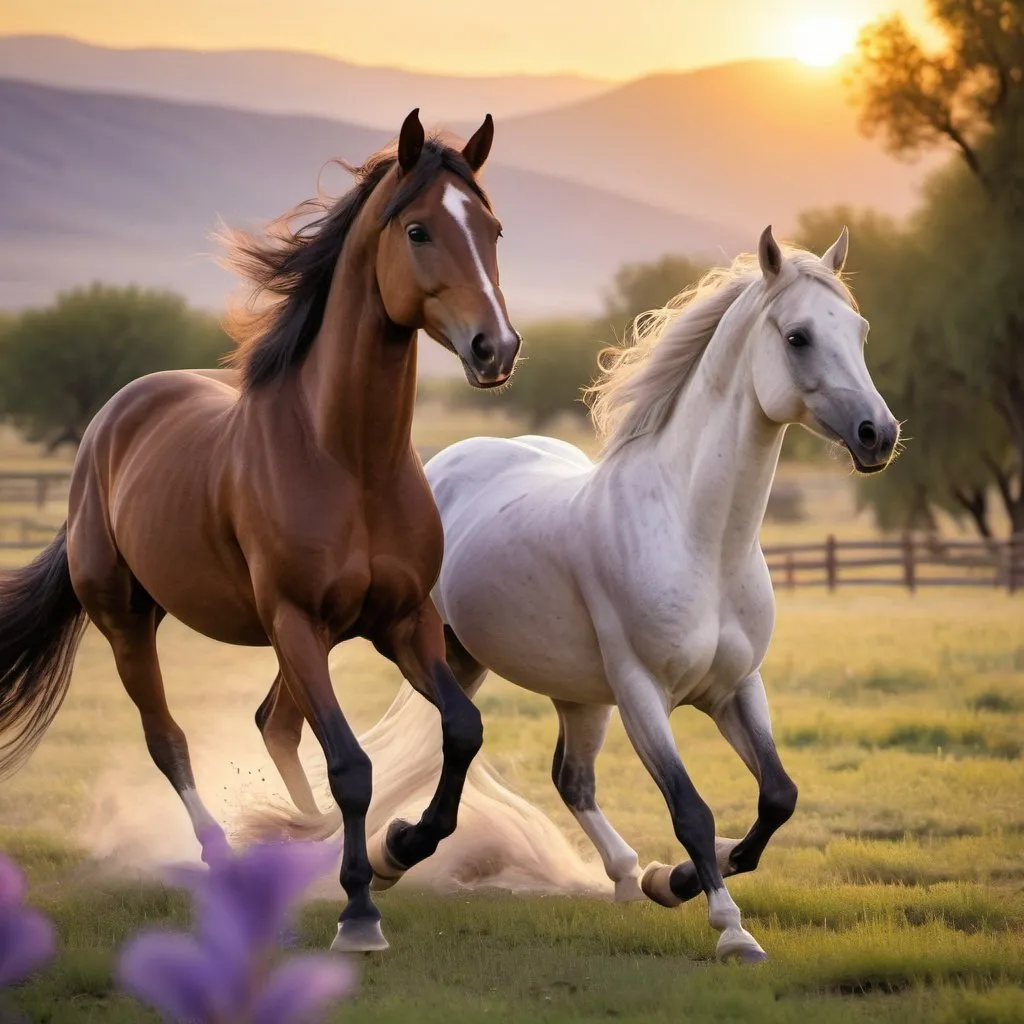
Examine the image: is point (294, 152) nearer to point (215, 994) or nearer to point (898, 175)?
point (898, 175)

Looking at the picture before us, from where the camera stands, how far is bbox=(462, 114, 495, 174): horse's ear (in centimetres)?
482

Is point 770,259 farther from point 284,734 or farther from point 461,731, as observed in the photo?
point 284,734

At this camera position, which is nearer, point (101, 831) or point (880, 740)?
point (101, 831)

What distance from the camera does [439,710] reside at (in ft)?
16.3

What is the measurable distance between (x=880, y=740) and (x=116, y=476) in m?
6.43

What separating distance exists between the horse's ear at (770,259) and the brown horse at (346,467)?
2.85 feet

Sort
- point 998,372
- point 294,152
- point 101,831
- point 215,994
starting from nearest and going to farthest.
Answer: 1. point 215,994
2. point 101,831
3. point 998,372
4. point 294,152

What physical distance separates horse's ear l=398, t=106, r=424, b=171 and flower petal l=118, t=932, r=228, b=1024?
3.88 metres

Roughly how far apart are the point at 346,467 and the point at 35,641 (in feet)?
7.43

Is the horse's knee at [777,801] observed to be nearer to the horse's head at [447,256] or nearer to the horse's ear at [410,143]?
the horse's head at [447,256]

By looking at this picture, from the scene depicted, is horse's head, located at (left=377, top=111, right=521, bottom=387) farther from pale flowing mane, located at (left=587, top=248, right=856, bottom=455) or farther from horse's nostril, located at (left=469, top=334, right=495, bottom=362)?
pale flowing mane, located at (left=587, top=248, right=856, bottom=455)

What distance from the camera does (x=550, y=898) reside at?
5.88m

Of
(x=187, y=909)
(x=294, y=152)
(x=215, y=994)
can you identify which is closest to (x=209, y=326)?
(x=187, y=909)

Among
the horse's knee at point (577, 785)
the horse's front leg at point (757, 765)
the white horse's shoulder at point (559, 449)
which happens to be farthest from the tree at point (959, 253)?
the horse's front leg at point (757, 765)
